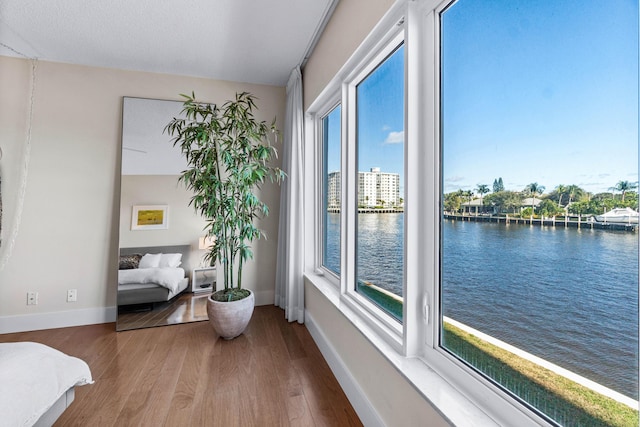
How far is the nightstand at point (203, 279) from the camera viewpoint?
10.2 ft

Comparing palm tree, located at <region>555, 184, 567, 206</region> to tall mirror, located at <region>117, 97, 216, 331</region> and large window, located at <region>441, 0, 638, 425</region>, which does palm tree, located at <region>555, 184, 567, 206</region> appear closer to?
large window, located at <region>441, 0, 638, 425</region>

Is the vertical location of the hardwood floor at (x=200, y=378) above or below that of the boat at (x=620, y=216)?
below

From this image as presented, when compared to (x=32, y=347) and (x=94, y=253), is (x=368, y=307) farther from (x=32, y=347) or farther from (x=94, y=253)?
(x=94, y=253)

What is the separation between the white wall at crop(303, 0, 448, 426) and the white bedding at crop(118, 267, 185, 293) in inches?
58.1

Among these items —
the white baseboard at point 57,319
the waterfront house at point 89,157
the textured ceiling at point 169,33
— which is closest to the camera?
the textured ceiling at point 169,33

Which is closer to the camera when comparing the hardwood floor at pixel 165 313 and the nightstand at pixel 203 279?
the hardwood floor at pixel 165 313

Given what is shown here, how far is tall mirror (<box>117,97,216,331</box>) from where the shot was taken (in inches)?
117

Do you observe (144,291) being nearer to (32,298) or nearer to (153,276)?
(153,276)

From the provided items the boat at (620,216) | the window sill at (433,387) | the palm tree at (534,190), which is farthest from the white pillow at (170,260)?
the boat at (620,216)

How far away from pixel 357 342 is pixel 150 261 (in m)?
2.36

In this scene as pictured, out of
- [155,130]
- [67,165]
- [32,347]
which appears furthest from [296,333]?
[67,165]

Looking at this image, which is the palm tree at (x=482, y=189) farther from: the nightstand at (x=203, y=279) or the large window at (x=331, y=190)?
the nightstand at (x=203, y=279)

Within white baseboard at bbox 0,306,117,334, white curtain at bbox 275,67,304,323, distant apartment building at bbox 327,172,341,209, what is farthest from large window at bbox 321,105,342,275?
white baseboard at bbox 0,306,117,334

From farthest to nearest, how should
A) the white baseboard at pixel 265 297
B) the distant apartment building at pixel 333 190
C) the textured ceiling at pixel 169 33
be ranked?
the white baseboard at pixel 265 297 < the distant apartment building at pixel 333 190 < the textured ceiling at pixel 169 33
